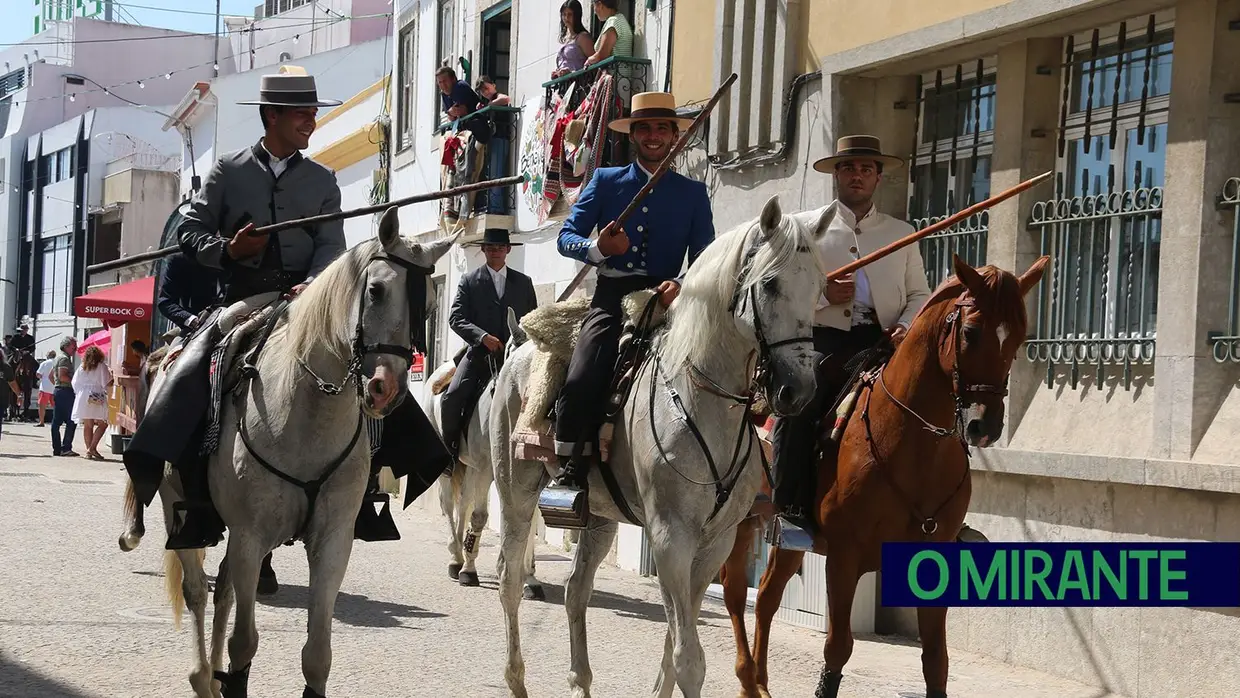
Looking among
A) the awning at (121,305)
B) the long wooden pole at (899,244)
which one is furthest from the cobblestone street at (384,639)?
the awning at (121,305)

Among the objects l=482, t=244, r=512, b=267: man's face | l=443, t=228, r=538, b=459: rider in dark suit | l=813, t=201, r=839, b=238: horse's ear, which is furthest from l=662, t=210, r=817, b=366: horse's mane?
l=482, t=244, r=512, b=267: man's face

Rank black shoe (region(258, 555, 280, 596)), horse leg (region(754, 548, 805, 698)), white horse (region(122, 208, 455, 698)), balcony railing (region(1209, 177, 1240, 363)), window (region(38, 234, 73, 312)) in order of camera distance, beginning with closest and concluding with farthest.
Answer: white horse (region(122, 208, 455, 698)), horse leg (region(754, 548, 805, 698)), balcony railing (region(1209, 177, 1240, 363)), black shoe (region(258, 555, 280, 596)), window (region(38, 234, 73, 312))

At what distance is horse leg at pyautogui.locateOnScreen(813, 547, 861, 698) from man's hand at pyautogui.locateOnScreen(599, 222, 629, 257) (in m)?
1.83

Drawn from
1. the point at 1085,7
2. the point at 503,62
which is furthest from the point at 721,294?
Answer: the point at 503,62

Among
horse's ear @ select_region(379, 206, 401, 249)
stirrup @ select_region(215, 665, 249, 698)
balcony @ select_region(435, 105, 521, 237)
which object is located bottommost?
stirrup @ select_region(215, 665, 249, 698)

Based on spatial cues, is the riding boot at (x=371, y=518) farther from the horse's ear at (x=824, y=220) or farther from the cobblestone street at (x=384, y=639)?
the horse's ear at (x=824, y=220)

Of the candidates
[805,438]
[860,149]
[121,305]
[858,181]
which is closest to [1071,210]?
[858,181]

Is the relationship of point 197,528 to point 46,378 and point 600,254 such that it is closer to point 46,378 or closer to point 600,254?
point 600,254

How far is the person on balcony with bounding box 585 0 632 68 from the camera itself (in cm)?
1562

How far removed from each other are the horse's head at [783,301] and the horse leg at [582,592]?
6.25 feet

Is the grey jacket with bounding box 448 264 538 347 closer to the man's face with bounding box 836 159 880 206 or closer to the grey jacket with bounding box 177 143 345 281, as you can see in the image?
the man's face with bounding box 836 159 880 206

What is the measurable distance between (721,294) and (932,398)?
1.30 m

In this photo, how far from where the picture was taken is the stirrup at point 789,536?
7582 mm

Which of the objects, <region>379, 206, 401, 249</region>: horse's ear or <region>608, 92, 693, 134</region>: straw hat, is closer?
<region>379, 206, 401, 249</region>: horse's ear
